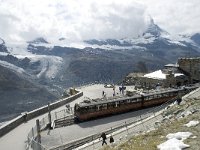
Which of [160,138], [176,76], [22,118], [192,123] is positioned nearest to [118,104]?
[22,118]

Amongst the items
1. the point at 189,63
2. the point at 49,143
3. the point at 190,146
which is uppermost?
the point at 189,63

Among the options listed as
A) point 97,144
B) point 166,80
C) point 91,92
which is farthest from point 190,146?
→ point 91,92

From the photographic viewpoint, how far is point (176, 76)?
93.6 meters

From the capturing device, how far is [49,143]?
48.2 metres

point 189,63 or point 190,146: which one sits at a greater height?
point 189,63

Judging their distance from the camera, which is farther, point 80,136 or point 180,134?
point 80,136

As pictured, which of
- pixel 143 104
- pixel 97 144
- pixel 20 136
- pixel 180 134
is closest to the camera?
pixel 180 134

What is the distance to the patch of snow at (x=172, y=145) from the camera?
1045 inches

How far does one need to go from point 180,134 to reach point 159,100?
4109cm

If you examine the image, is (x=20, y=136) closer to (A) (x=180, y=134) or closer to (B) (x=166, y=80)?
(A) (x=180, y=134)

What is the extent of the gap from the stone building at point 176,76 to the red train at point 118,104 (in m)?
18.5

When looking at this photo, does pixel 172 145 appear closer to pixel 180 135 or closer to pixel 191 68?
pixel 180 135

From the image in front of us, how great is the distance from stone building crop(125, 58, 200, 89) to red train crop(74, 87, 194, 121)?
18501mm

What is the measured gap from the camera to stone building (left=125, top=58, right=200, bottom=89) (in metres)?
92.6
